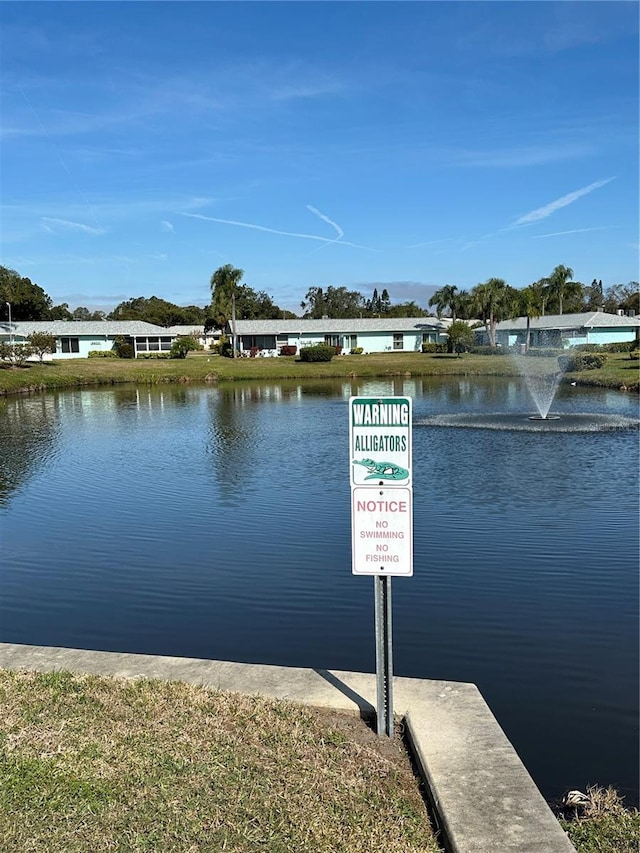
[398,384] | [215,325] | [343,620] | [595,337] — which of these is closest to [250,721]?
[343,620]

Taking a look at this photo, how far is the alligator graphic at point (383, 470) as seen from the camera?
523 centimetres

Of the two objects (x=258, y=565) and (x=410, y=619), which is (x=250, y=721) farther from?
(x=258, y=565)

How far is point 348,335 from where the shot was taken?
8306cm

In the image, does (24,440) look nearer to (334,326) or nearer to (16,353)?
(16,353)

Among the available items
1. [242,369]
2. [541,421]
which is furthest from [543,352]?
[541,421]

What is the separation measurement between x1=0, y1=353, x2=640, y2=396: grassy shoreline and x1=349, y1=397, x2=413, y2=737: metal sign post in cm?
4711

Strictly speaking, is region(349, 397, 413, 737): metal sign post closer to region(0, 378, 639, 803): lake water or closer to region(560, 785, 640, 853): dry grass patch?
region(560, 785, 640, 853): dry grass patch

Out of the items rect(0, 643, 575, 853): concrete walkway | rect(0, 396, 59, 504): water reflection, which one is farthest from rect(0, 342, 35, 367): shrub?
rect(0, 643, 575, 853): concrete walkway

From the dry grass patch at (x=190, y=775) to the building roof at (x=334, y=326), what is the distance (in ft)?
246

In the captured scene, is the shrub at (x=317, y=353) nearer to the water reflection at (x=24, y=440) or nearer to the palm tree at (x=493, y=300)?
the palm tree at (x=493, y=300)

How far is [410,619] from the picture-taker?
9.10 meters

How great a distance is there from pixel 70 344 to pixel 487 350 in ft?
129

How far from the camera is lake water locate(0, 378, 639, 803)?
7.48m

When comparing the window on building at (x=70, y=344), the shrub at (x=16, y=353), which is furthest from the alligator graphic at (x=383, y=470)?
the window on building at (x=70, y=344)
